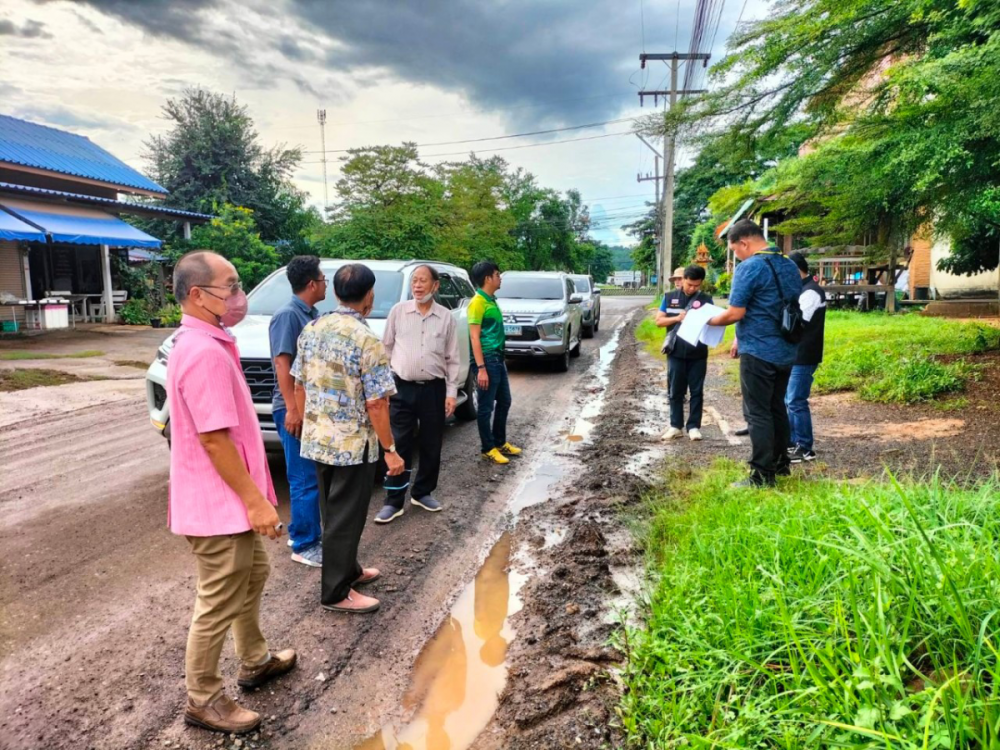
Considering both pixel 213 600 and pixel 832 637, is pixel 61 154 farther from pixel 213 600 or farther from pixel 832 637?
pixel 832 637

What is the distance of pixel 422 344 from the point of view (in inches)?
180

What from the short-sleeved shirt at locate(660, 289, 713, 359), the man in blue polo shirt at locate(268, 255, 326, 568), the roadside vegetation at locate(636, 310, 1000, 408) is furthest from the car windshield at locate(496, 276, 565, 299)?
the man in blue polo shirt at locate(268, 255, 326, 568)

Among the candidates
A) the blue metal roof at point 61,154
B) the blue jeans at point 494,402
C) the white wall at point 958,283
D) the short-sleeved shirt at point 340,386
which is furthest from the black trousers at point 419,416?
the white wall at point 958,283

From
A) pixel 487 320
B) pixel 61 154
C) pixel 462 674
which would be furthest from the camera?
pixel 61 154

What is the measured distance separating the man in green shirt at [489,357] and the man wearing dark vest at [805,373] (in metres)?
2.64

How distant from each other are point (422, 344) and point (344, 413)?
4.70 feet

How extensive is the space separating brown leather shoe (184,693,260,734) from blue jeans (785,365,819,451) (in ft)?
15.9

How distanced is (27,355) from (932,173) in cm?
1508

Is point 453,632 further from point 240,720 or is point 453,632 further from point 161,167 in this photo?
point 161,167

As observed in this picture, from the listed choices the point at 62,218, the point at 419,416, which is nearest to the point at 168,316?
the point at 62,218

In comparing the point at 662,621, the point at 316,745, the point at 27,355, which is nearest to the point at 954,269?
the point at 662,621

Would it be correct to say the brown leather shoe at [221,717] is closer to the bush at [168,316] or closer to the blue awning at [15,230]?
the blue awning at [15,230]

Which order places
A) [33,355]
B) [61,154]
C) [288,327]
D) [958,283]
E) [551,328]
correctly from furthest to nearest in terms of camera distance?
[61,154]
[958,283]
[33,355]
[551,328]
[288,327]

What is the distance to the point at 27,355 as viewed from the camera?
12500mm
